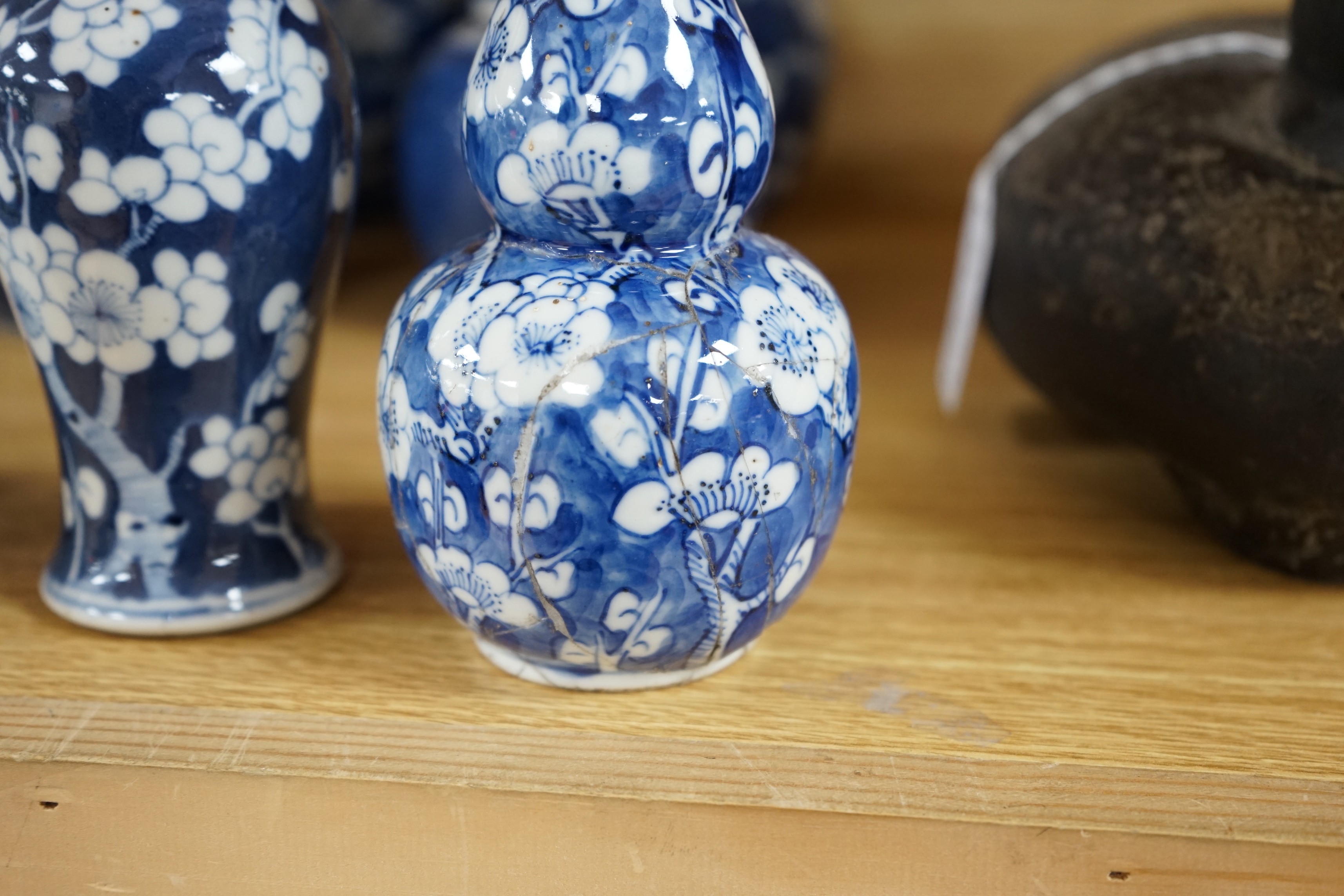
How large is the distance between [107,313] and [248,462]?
9cm

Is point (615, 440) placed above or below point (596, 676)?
above

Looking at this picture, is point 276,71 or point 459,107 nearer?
point 276,71

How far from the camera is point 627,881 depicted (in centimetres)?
49

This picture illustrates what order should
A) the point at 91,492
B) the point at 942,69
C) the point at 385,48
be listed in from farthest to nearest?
the point at 942,69 < the point at 385,48 < the point at 91,492

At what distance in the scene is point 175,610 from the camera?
0.59 m

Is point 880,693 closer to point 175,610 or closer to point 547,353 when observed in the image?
point 547,353

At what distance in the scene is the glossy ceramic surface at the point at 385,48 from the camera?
1051mm

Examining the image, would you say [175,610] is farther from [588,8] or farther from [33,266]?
[588,8]

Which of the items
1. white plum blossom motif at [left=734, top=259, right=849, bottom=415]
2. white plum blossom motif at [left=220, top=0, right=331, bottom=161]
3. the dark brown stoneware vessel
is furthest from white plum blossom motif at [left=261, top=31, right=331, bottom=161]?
the dark brown stoneware vessel

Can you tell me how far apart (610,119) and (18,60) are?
0.79 feet

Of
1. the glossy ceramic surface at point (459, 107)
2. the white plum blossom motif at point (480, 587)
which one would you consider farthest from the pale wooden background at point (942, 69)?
the white plum blossom motif at point (480, 587)

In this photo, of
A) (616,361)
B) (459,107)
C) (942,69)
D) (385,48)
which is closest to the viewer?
(616,361)

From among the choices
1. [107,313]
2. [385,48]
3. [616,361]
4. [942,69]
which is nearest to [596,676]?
[616,361]

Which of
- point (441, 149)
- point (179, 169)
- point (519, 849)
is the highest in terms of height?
point (179, 169)
